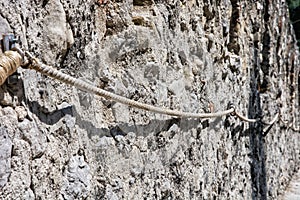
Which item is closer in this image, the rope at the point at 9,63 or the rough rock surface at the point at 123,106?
the rope at the point at 9,63

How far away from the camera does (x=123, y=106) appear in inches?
54.2

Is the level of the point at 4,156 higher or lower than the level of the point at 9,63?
lower

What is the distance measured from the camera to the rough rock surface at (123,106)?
93 cm

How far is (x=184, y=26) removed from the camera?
6.05ft

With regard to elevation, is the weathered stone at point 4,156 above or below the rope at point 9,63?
below

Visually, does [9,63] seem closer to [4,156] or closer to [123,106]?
[4,156]

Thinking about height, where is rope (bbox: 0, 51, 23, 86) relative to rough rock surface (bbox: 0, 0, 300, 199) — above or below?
above

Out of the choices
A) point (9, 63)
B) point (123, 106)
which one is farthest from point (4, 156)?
point (123, 106)

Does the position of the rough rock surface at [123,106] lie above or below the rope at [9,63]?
below

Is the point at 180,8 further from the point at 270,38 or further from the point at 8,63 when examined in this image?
the point at 270,38

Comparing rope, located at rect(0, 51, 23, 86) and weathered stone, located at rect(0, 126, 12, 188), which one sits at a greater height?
rope, located at rect(0, 51, 23, 86)

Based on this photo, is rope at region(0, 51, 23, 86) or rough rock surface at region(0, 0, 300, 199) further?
rough rock surface at region(0, 0, 300, 199)

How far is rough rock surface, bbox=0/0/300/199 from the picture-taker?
930mm

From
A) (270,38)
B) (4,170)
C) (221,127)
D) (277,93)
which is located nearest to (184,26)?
(221,127)
